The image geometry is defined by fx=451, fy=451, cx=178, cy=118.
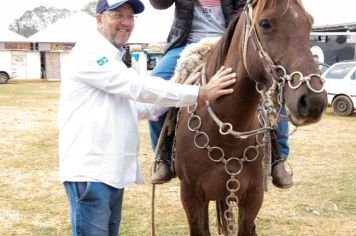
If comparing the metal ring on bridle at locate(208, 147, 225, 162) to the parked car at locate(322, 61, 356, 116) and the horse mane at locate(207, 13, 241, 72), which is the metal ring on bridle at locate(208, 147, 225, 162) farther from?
the parked car at locate(322, 61, 356, 116)

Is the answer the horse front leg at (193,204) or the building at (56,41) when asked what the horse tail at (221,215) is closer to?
the horse front leg at (193,204)

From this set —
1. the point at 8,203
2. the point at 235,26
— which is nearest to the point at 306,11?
the point at 235,26

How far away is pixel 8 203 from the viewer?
5.98 metres

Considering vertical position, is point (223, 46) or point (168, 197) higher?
point (223, 46)

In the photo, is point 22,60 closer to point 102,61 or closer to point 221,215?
point 221,215

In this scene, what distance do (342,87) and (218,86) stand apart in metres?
12.7

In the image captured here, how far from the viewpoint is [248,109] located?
2.88 meters

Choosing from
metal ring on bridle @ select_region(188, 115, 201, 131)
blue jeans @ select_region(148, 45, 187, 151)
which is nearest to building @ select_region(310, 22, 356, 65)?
blue jeans @ select_region(148, 45, 187, 151)

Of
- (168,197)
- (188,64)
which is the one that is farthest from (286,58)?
(168,197)

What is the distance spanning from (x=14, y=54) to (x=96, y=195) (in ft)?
104

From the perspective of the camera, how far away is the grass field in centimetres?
528

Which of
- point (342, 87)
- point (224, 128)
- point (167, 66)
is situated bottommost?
point (342, 87)

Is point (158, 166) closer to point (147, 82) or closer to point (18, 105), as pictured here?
point (147, 82)

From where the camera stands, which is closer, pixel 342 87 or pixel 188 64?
pixel 188 64
